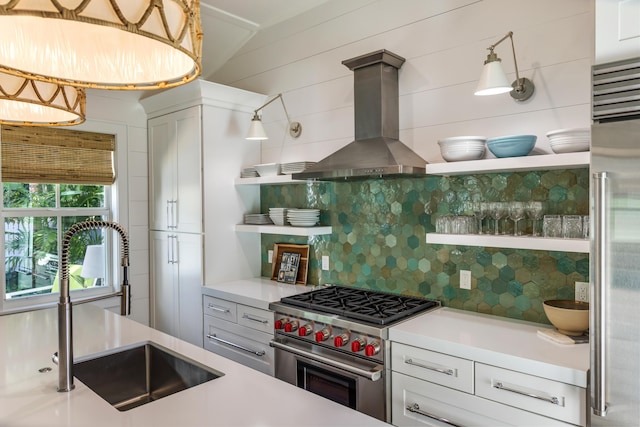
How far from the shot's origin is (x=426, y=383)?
6.89 ft

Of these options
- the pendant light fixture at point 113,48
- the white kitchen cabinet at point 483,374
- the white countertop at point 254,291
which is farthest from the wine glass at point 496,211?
the pendant light fixture at point 113,48

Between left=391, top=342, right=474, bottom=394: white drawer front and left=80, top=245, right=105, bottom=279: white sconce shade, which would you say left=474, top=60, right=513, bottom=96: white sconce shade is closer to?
left=391, top=342, right=474, bottom=394: white drawer front

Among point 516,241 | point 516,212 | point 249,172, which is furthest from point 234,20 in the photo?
point 516,241

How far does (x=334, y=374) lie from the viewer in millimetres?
2436

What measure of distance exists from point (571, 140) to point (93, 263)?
12.5ft

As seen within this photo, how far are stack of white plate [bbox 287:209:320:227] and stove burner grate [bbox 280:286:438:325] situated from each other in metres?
0.50

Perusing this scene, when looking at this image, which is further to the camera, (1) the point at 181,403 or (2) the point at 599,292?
(2) the point at 599,292

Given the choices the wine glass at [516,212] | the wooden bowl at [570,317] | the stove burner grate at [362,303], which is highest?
the wine glass at [516,212]

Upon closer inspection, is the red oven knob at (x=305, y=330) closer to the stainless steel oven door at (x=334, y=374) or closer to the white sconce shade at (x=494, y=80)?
the stainless steel oven door at (x=334, y=374)

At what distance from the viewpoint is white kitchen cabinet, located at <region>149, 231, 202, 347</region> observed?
3506mm

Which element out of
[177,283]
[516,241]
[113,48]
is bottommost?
[177,283]

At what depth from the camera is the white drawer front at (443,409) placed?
6.02 feet

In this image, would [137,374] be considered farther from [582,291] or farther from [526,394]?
[582,291]

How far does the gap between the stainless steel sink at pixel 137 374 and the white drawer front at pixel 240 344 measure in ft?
3.35
